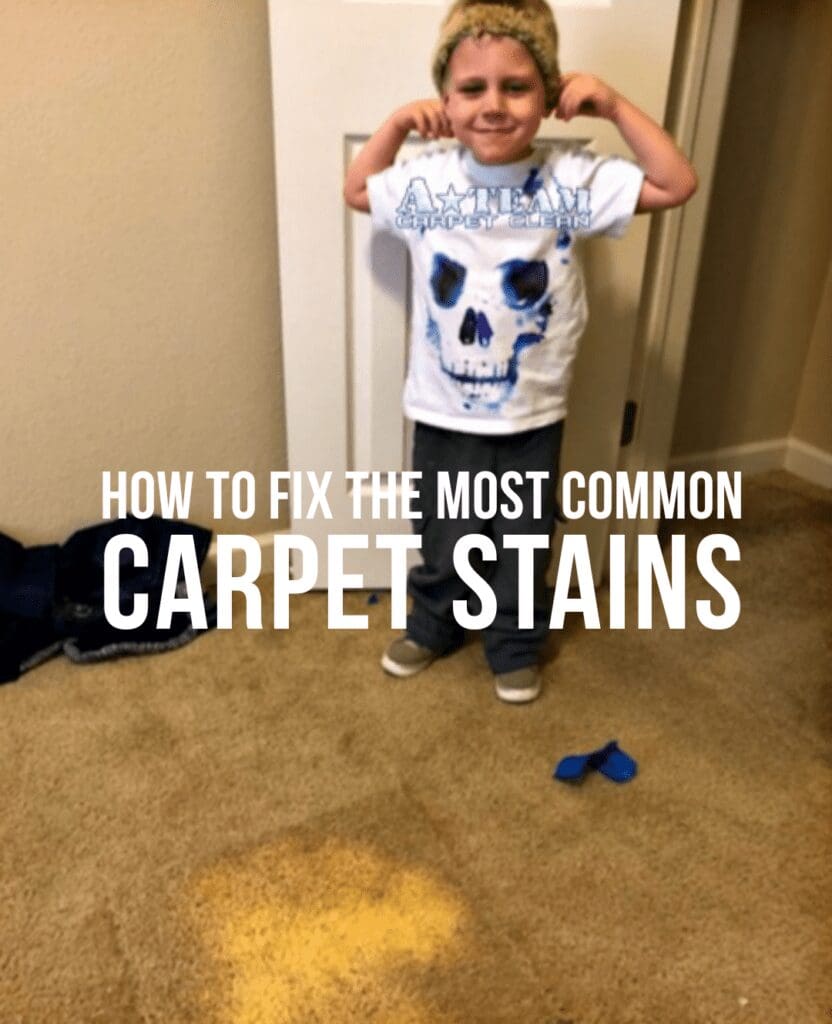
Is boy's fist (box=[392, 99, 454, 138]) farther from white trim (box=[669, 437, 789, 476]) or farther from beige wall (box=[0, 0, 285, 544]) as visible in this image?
white trim (box=[669, 437, 789, 476])

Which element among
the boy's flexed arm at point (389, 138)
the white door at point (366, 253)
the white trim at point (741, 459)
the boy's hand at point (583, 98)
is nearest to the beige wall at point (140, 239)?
the white door at point (366, 253)

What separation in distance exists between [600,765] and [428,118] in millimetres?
855

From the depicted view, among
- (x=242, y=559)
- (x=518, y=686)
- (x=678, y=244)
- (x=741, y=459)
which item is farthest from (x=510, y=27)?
(x=741, y=459)

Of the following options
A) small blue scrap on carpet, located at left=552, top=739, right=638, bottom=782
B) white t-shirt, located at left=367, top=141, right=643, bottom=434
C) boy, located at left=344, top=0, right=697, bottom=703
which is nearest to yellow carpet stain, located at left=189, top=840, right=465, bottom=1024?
small blue scrap on carpet, located at left=552, top=739, right=638, bottom=782

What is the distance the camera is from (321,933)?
0.95 metres

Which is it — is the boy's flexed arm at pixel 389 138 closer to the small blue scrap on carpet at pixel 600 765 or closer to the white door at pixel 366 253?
the white door at pixel 366 253

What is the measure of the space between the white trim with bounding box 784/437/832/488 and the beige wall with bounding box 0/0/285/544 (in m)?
1.29

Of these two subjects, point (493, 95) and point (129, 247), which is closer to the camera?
point (493, 95)

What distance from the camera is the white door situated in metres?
1.23

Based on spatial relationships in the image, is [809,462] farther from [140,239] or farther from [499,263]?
[140,239]

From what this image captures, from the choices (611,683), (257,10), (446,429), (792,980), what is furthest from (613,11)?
(792,980)

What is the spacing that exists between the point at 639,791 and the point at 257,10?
119cm

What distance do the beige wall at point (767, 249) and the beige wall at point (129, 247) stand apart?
0.94 meters

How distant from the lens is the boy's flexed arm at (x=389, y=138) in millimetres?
1122
